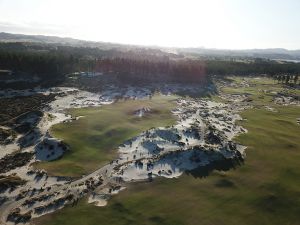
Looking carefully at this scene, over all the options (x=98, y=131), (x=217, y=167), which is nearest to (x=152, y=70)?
(x=98, y=131)

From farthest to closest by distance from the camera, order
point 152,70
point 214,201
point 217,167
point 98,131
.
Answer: point 152,70
point 98,131
point 217,167
point 214,201

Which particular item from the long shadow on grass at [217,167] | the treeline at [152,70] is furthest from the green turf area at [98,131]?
the treeline at [152,70]

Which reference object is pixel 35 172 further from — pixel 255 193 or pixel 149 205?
pixel 255 193

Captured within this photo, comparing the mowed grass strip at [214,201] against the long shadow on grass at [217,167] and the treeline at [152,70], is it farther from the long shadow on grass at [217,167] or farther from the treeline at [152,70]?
the treeline at [152,70]

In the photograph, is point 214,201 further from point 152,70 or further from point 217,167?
point 152,70

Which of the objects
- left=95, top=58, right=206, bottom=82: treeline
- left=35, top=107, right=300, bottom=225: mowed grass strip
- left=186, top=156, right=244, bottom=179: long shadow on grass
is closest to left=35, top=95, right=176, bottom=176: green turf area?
left=35, top=107, right=300, bottom=225: mowed grass strip

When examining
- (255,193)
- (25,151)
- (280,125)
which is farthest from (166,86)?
(255,193)
